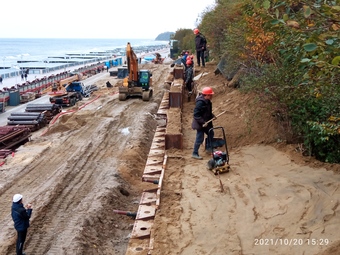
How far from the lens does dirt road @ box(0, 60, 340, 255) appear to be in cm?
566

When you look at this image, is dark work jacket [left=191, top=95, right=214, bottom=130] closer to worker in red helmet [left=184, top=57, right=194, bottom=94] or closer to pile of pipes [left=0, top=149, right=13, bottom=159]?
worker in red helmet [left=184, top=57, right=194, bottom=94]

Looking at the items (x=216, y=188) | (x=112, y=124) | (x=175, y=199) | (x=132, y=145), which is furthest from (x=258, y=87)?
(x=112, y=124)

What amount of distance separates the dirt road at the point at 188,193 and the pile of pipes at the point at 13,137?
7.99 ft

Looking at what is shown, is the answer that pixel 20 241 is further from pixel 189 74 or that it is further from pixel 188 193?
pixel 189 74

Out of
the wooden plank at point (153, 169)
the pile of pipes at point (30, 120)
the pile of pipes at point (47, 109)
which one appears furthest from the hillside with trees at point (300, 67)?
the pile of pipes at point (47, 109)

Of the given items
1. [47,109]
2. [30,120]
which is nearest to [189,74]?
[30,120]

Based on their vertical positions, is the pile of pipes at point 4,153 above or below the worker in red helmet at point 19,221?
below

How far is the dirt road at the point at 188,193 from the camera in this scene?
566 centimetres

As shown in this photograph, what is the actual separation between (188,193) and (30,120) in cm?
1874

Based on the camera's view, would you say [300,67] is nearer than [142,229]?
Yes

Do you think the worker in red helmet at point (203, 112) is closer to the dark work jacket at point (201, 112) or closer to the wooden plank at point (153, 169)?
the dark work jacket at point (201, 112)

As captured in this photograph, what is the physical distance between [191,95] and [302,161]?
31.4 feet

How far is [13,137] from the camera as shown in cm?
1886

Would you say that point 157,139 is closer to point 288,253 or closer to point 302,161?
point 302,161
